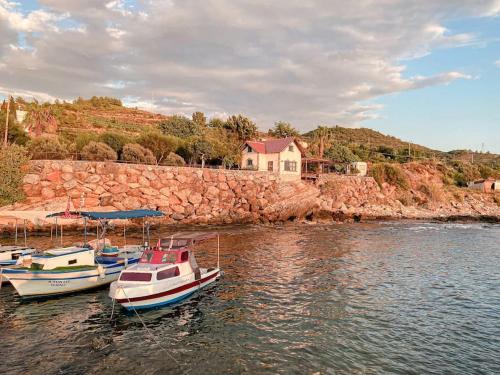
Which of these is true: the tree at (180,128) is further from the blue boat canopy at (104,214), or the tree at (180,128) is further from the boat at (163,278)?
the boat at (163,278)

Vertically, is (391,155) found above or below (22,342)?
above

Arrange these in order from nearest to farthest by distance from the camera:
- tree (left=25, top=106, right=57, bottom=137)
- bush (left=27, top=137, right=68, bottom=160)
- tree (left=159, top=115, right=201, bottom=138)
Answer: bush (left=27, top=137, right=68, bottom=160)
tree (left=25, top=106, right=57, bottom=137)
tree (left=159, top=115, right=201, bottom=138)

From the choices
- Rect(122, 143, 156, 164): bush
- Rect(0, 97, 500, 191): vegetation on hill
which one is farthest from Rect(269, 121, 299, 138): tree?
Rect(122, 143, 156, 164): bush

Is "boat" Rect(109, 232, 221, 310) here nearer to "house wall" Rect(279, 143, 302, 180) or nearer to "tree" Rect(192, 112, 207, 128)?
"house wall" Rect(279, 143, 302, 180)

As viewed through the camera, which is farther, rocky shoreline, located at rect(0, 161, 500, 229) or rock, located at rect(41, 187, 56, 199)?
rocky shoreline, located at rect(0, 161, 500, 229)

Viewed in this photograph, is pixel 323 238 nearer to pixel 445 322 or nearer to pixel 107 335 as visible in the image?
pixel 445 322

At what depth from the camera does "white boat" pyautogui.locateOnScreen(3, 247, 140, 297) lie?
887 inches

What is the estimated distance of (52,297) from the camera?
77.5 ft

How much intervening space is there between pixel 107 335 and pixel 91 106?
487 ft

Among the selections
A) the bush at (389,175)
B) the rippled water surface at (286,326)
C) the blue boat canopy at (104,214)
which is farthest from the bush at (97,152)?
the bush at (389,175)

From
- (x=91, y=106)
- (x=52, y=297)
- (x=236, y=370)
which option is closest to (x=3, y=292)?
(x=52, y=297)

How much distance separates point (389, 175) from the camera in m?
Result: 88.1

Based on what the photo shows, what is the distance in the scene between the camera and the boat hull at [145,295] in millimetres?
20250

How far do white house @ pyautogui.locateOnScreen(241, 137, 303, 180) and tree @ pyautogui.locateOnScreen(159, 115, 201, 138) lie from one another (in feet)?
106
